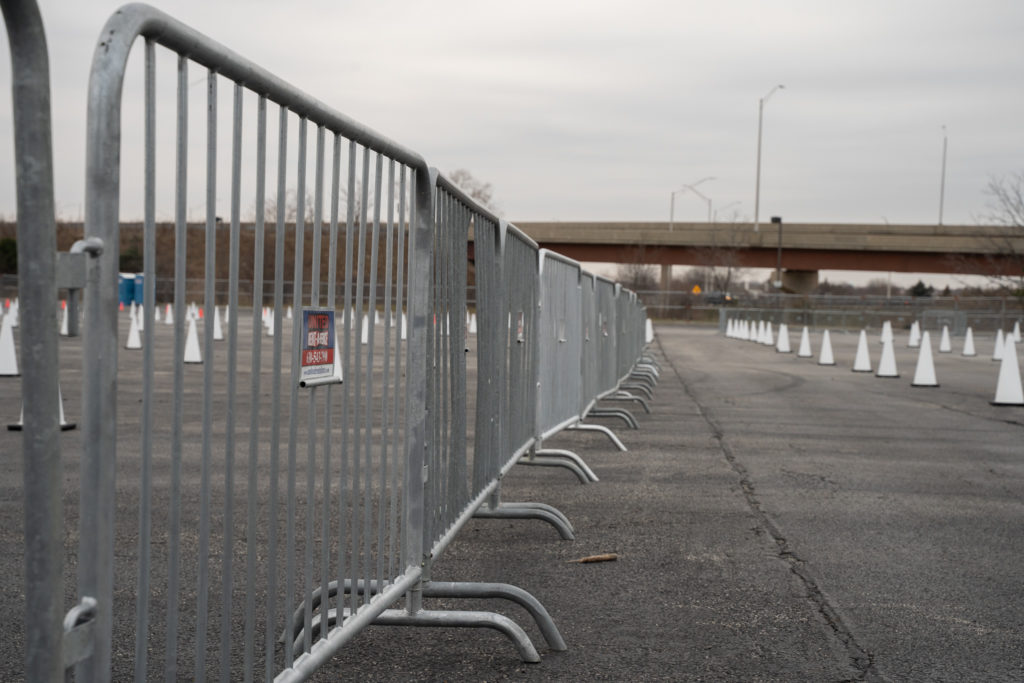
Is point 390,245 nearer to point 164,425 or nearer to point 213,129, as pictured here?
point 213,129

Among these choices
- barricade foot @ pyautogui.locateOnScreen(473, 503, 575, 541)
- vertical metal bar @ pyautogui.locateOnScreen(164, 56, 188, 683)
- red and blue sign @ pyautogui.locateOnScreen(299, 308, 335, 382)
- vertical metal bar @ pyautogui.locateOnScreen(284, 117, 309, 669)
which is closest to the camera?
vertical metal bar @ pyautogui.locateOnScreen(164, 56, 188, 683)

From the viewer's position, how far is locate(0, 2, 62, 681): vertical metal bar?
183 cm

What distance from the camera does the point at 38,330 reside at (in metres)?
1.86

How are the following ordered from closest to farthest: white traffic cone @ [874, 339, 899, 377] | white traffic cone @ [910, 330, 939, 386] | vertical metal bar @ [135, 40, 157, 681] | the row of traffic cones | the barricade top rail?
the barricade top rail, vertical metal bar @ [135, 40, 157, 681], the row of traffic cones, white traffic cone @ [910, 330, 939, 386], white traffic cone @ [874, 339, 899, 377]

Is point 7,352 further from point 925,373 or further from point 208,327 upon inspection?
point 208,327

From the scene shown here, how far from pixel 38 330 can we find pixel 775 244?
75.8m

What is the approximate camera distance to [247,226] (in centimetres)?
311

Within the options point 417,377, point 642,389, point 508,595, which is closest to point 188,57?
point 417,377

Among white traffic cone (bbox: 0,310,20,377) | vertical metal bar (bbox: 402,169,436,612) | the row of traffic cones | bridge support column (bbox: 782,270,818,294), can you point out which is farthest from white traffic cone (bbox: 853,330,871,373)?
bridge support column (bbox: 782,270,818,294)

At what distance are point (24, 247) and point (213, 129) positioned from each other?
29.2 inches

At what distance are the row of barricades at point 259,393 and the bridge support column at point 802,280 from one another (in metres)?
74.0

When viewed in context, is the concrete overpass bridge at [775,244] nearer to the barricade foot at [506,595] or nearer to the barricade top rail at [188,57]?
the barricade foot at [506,595]

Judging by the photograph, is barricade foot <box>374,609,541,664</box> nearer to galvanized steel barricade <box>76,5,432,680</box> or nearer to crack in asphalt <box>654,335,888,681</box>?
galvanized steel barricade <box>76,5,432,680</box>

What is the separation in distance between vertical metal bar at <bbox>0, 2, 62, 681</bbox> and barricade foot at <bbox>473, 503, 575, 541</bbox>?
4136 millimetres
